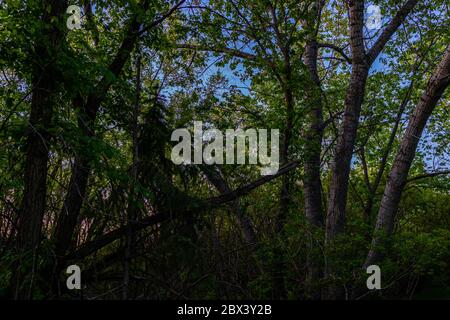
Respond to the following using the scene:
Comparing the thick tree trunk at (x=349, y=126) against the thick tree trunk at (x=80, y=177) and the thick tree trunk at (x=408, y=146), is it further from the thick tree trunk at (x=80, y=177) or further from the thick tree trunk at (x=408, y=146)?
the thick tree trunk at (x=80, y=177)

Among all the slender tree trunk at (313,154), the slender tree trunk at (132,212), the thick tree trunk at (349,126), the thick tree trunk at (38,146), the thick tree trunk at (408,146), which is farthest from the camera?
the slender tree trunk at (313,154)

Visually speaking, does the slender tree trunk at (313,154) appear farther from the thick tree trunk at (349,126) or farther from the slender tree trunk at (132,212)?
the slender tree trunk at (132,212)

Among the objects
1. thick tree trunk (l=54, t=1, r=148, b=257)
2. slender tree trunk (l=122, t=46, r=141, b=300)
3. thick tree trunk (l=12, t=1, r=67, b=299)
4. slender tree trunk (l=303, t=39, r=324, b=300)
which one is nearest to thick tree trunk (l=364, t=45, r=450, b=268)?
slender tree trunk (l=303, t=39, r=324, b=300)

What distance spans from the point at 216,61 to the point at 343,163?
3477mm

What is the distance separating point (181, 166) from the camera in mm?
6246

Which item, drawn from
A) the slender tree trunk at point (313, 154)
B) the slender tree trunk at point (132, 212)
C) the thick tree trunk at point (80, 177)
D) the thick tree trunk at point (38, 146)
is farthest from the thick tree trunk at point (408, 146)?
the thick tree trunk at point (38, 146)

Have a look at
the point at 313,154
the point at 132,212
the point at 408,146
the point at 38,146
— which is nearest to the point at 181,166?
the point at 132,212

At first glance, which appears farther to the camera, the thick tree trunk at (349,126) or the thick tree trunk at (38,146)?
the thick tree trunk at (349,126)

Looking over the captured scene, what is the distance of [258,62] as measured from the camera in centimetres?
847

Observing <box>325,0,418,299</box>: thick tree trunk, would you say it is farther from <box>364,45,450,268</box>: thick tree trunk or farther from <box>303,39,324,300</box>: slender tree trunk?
<box>364,45,450,268</box>: thick tree trunk

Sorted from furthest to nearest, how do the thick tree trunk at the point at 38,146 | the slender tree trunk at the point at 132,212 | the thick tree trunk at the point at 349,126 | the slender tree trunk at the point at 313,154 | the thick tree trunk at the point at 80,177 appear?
the slender tree trunk at the point at 313,154, the thick tree trunk at the point at 349,126, the thick tree trunk at the point at 80,177, the thick tree trunk at the point at 38,146, the slender tree trunk at the point at 132,212

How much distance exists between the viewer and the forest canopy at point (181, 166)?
5.78 meters

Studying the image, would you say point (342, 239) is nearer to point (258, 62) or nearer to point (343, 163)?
point (343, 163)
